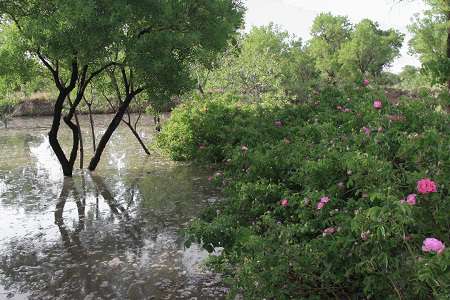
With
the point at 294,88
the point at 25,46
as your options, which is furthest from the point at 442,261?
the point at 294,88

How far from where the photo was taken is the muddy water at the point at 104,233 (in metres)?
7.11

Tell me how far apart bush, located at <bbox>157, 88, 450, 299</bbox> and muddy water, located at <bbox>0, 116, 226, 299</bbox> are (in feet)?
4.34

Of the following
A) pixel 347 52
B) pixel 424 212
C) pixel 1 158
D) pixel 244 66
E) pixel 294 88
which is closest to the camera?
pixel 424 212

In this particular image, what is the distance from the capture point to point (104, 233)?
32.1 ft

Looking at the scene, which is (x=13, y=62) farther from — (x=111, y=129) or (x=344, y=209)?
(x=344, y=209)

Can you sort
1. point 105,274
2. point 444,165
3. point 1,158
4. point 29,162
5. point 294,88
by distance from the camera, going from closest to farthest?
point 444,165
point 105,274
point 29,162
point 1,158
point 294,88

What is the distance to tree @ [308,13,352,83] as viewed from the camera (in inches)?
2549

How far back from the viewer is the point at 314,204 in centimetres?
500

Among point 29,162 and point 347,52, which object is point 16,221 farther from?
point 347,52

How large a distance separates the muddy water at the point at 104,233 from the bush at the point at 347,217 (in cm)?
132

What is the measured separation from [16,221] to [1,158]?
524 inches

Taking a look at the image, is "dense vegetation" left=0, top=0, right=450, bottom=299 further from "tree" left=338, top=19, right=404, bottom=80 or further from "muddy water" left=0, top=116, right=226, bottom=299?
"tree" left=338, top=19, right=404, bottom=80

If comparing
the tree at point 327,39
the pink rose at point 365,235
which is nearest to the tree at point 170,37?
the pink rose at point 365,235

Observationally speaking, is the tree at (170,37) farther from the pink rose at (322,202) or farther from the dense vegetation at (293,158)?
the pink rose at (322,202)
